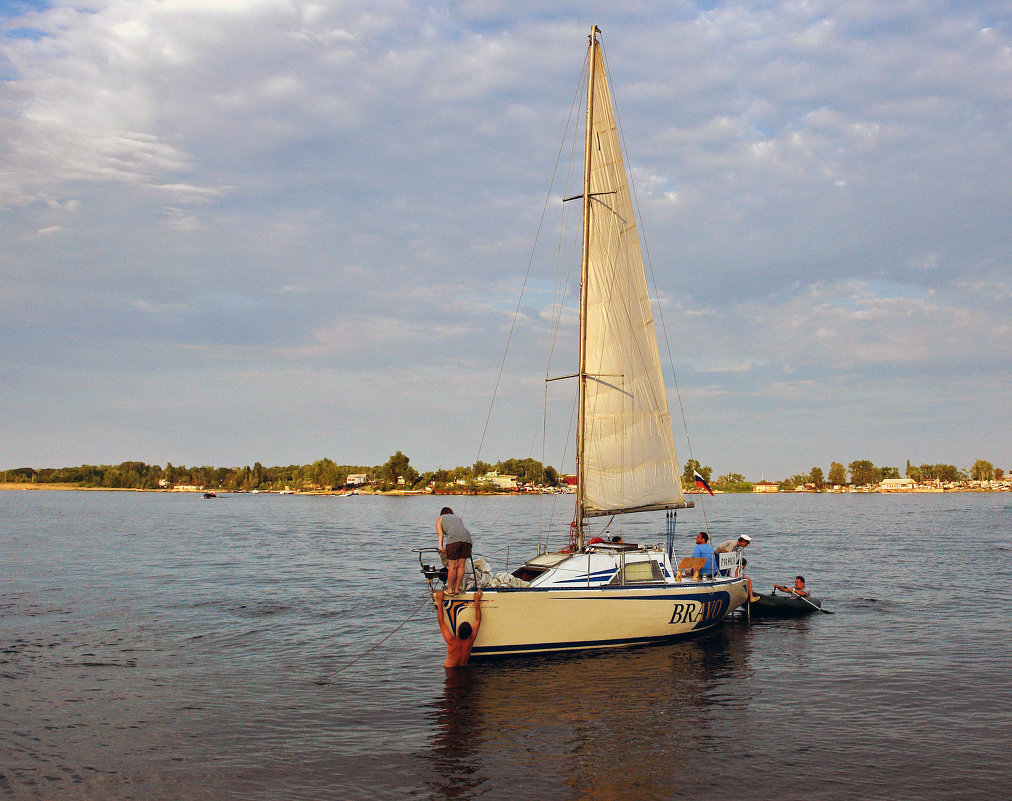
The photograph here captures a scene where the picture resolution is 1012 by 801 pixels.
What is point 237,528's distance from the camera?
8331 centimetres

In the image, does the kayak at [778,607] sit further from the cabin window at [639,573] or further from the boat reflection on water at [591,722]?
the cabin window at [639,573]

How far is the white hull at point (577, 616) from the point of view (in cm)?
1906

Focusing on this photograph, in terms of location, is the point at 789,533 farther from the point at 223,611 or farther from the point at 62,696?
the point at 62,696

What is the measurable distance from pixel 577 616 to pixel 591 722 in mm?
4429

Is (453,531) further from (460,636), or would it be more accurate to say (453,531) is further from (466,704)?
(466,704)

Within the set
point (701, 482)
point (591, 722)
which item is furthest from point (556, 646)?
point (701, 482)

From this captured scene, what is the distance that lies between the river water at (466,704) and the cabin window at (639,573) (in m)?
2.19

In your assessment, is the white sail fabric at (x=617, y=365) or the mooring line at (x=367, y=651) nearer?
the mooring line at (x=367, y=651)

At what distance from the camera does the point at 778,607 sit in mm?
27891

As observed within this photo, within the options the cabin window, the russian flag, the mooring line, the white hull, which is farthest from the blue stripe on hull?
the russian flag

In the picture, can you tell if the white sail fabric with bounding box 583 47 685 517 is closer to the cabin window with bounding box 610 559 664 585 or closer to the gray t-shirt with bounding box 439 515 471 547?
the cabin window with bounding box 610 559 664 585

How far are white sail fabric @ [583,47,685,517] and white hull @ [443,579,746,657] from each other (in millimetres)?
2812

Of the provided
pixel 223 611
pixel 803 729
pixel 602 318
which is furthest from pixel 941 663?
pixel 223 611

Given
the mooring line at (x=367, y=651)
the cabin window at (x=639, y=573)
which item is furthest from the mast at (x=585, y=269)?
the mooring line at (x=367, y=651)
